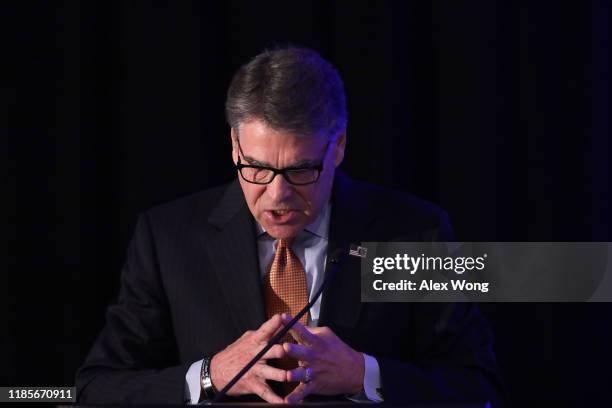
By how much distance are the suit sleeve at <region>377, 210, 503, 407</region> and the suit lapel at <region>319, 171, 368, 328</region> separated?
0.16m

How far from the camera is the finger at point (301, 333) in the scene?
1.70m

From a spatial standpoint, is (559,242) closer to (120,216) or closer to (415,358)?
(415,358)

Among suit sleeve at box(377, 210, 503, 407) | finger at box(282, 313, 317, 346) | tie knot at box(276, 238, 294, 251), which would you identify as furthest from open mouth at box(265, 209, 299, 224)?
suit sleeve at box(377, 210, 503, 407)

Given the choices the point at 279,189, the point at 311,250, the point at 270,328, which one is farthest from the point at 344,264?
the point at 270,328

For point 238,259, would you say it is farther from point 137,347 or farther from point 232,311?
point 137,347

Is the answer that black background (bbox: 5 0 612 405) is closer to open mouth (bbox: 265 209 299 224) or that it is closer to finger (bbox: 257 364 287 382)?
open mouth (bbox: 265 209 299 224)

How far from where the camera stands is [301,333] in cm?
171

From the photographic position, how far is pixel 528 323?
8.63ft

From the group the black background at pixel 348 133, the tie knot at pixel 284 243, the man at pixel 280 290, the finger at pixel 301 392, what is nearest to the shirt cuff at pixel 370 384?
the man at pixel 280 290

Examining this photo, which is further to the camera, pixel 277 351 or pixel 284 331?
pixel 277 351

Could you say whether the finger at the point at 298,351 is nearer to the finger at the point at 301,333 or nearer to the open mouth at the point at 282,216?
the finger at the point at 301,333

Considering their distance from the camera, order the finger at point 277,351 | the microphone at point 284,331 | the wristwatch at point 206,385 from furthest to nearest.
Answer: the wristwatch at point 206,385 < the finger at point 277,351 < the microphone at point 284,331

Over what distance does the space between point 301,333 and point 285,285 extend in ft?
0.98

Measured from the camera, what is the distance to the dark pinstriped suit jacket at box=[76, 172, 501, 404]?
1958 millimetres
